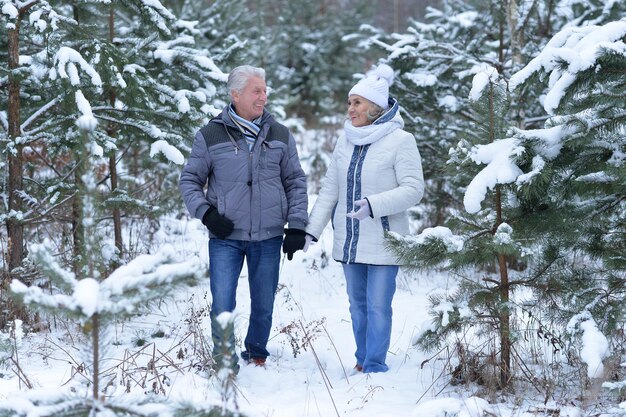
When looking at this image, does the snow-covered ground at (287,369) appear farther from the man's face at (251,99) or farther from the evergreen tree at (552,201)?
the man's face at (251,99)

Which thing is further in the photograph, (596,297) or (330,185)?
(330,185)

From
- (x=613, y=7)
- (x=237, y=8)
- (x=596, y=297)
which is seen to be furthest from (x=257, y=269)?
(x=237, y=8)

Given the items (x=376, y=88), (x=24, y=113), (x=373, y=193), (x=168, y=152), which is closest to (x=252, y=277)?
(x=373, y=193)

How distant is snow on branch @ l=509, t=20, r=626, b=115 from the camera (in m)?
3.45

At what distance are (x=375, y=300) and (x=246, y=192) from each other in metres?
1.14

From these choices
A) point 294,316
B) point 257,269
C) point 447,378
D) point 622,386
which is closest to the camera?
point 622,386

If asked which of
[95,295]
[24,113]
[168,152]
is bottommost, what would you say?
[95,295]

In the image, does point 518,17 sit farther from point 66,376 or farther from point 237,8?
point 237,8

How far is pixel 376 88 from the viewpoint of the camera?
4617mm

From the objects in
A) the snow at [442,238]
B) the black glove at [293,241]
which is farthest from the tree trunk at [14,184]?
the snow at [442,238]

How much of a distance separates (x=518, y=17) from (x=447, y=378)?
4.61 meters

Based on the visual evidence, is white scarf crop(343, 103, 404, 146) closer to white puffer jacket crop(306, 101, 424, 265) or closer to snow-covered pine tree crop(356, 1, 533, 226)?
white puffer jacket crop(306, 101, 424, 265)

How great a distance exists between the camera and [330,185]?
15.8 feet

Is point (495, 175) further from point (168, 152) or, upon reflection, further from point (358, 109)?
point (168, 152)
